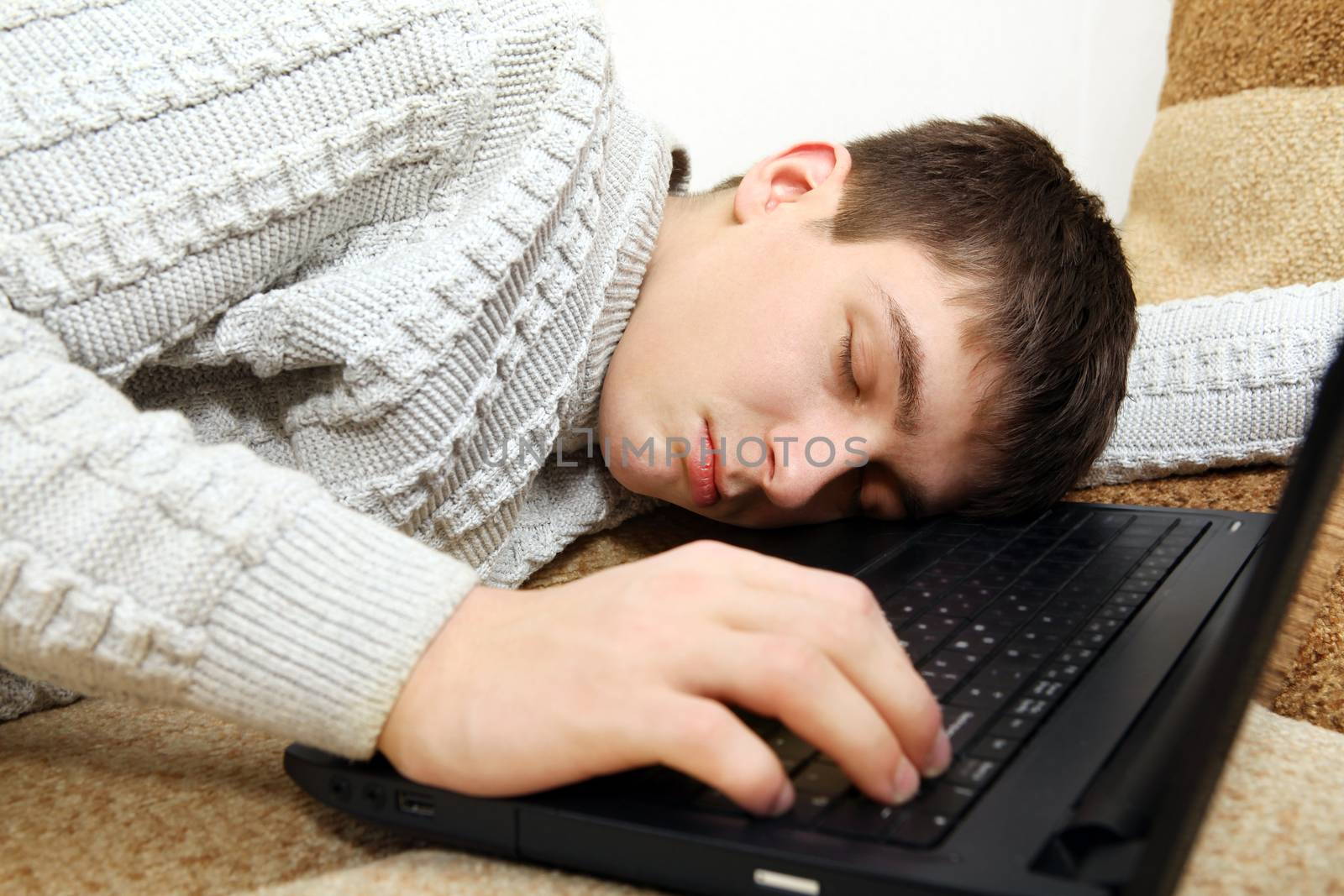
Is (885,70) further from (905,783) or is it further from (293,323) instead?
(905,783)

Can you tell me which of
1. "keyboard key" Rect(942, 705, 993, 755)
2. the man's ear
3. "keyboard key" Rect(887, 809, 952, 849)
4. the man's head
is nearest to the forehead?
the man's head

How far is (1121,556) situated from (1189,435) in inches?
14.2

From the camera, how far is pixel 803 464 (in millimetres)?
829

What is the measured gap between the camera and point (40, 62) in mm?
692

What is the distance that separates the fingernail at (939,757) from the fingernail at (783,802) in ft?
0.22

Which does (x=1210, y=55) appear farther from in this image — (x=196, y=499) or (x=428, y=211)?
(x=196, y=499)

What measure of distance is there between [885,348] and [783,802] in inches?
18.5

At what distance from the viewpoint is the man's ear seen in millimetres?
Result: 981

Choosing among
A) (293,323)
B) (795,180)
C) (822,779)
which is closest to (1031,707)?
(822,779)

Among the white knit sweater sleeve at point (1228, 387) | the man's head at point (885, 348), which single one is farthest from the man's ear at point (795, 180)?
the white knit sweater sleeve at point (1228, 387)

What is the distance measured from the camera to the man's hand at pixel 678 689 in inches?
16.9

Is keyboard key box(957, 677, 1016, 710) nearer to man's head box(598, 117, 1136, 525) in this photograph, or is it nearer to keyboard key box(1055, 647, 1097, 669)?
keyboard key box(1055, 647, 1097, 669)

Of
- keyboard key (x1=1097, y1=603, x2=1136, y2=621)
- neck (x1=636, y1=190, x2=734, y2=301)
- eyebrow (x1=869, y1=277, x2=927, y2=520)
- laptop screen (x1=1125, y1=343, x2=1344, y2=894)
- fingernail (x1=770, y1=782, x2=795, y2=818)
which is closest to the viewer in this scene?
laptop screen (x1=1125, y1=343, x2=1344, y2=894)

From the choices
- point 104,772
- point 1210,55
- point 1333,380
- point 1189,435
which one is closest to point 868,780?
point 1333,380
